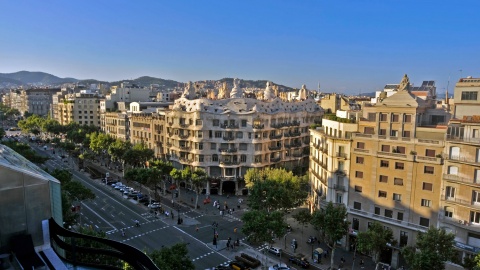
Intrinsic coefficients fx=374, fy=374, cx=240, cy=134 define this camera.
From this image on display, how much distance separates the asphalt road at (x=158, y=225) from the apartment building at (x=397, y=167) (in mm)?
21047

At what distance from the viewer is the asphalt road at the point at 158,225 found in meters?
55.1

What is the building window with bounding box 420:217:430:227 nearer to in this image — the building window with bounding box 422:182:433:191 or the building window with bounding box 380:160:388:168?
the building window with bounding box 422:182:433:191

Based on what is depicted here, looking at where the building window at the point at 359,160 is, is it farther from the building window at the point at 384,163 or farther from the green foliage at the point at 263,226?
the green foliage at the point at 263,226

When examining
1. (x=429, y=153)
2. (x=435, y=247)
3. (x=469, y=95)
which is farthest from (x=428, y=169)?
(x=435, y=247)

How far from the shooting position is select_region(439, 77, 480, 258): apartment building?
4681cm

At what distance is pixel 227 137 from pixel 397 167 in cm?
4337

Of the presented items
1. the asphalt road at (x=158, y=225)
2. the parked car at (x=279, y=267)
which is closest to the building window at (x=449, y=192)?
the parked car at (x=279, y=267)

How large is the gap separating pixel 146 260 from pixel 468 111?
52446mm

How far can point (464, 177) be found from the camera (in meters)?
47.8

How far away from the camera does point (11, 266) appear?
12.1 meters

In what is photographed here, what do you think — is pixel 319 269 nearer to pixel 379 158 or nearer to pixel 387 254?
pixel 387 254

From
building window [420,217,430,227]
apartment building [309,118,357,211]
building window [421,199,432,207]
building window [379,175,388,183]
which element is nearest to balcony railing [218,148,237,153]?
apartment building [309,118,357,211]

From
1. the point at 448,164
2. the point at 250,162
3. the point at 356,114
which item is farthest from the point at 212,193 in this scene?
the point at 448,164

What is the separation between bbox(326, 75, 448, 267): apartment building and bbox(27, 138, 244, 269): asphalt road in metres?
21.0
